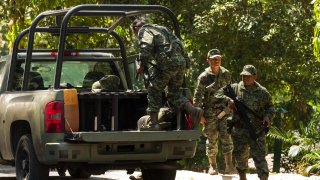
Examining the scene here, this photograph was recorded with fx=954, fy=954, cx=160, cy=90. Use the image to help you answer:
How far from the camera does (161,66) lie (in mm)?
10648

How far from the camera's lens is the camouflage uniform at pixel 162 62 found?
1048cm

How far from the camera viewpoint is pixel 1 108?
1152cm

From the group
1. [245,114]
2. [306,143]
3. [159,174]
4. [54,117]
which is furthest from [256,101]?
[306,143]

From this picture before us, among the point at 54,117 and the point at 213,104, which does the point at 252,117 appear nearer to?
the point at 213,104

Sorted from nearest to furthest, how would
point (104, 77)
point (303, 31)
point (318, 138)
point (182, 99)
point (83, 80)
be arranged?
point (182, 99) → point (104, 77) → point (83, 80) → point (318, 138) → point (303, 31)

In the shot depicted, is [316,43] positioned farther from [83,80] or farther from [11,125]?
[11,125]

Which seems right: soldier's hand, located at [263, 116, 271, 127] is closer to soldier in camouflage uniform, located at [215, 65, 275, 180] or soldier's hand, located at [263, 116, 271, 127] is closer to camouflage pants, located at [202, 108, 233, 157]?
soldier in camouflage uniform, located at [215, 65, 275, 180]

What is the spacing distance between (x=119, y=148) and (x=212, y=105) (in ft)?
12.4

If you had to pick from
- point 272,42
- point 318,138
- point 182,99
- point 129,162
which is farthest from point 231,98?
point 272,42

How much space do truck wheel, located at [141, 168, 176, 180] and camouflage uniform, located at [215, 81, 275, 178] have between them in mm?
907

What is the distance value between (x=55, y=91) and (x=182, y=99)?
1.49m

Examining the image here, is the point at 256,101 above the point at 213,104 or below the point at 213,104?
above

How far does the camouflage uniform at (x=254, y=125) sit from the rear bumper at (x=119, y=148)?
4.18 ft

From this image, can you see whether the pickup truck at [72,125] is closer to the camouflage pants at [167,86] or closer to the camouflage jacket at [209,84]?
the camouflage pants at [167,86]
